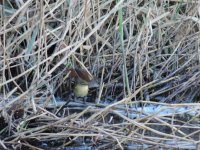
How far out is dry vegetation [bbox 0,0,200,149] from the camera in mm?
2812

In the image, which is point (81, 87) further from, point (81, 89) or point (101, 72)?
point (101, 72)

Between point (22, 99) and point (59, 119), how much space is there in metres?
0.21

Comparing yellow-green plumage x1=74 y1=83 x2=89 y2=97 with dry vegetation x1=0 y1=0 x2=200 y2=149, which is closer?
dry vegetation x1=0 y1=0 x2=200 y2=149

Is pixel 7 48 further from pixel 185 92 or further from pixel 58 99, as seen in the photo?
pixel 185 92

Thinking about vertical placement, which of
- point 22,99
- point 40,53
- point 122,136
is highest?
point 40,53

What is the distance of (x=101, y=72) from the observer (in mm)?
3586

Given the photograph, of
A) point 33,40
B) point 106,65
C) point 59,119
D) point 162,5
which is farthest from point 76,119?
point 162,5

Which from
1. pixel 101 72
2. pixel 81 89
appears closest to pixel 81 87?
pixel 81 89

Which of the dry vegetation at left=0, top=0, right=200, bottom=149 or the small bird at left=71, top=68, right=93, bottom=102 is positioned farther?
the small bird at left=71, top=68, right=93, bottom=102

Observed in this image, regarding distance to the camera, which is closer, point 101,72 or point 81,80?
point 81,80

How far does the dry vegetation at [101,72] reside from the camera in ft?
9.23

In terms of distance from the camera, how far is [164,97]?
3662mm

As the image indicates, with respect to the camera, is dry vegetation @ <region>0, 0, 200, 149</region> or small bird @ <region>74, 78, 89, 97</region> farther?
small bird @ <region>74, 78, 89, 97</region>

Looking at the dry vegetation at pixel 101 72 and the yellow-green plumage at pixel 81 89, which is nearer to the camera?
the dry vegetation at pixel 101 72
